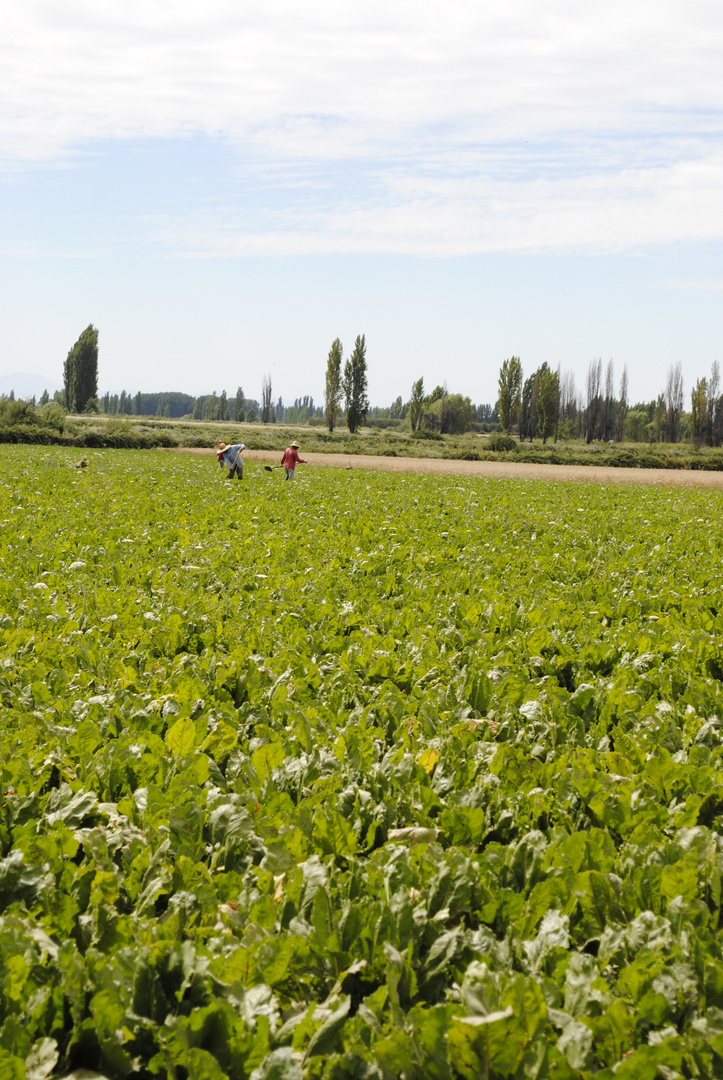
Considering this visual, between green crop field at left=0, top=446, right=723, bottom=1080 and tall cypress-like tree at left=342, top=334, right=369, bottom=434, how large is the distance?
8653 centimetres

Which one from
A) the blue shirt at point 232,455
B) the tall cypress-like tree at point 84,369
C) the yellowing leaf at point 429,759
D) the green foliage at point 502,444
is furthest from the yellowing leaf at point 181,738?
the tall cypress-like tree at point 84,369

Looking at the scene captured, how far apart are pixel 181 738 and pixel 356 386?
92250mm

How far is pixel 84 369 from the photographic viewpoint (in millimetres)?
95875

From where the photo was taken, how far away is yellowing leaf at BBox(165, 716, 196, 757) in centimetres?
350

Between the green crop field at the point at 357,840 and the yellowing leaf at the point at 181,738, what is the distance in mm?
30

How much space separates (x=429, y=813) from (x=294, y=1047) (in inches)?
50.7

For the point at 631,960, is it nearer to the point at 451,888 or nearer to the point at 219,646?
the point at 451,888

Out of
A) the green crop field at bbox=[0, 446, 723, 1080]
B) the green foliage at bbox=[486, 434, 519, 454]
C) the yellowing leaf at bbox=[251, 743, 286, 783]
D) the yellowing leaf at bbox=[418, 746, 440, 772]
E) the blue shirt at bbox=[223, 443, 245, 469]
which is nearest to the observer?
the green crop field at bbox=[0, 446, 723, 1080]

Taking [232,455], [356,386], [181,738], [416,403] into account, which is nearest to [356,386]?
[356,386]

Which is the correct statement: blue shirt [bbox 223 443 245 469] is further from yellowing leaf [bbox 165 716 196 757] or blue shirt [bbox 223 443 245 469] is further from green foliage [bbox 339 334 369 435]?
green foliage [bbox 339 334 369 435]

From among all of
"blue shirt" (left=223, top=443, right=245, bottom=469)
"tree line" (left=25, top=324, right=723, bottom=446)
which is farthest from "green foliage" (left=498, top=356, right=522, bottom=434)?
"blue shirt" (left=223, top=443, right=245, bottom=469)

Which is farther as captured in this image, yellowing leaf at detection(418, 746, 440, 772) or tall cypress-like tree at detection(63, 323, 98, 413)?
tall cypress-like tree at detection(63, 323, 98, 413)

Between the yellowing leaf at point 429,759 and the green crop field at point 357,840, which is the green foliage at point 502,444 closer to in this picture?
the green crop field at point 357,840

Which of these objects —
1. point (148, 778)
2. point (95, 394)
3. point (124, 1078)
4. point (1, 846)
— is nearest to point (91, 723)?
point (148, 778)
